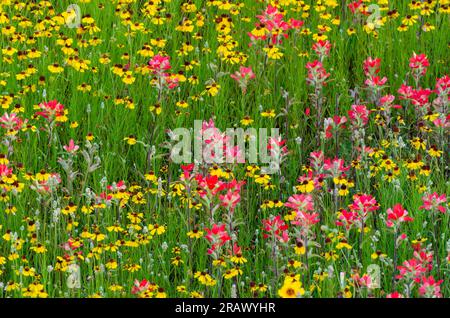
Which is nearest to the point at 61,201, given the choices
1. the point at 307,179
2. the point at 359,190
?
the point at 307,179

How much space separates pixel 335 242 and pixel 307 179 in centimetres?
43

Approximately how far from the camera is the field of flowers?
4.77 meters

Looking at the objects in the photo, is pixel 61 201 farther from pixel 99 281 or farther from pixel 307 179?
pixel 307 179

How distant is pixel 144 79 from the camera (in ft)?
22.3

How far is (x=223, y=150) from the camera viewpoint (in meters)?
5.58

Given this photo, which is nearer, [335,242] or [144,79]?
[335,242]

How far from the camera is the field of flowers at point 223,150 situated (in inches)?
188

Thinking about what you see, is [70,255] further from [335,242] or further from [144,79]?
[144,79]
